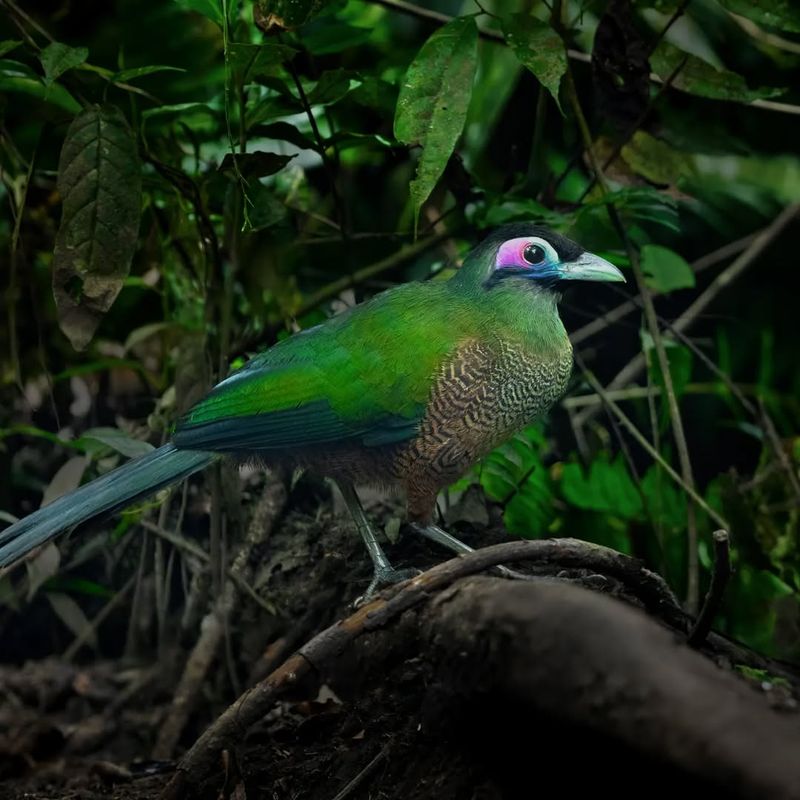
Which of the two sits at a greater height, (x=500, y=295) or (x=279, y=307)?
(x=500, y=295)

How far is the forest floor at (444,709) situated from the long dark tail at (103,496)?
1.53 ft

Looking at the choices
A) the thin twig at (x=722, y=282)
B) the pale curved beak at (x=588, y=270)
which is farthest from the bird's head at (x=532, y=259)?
the thin twig at (x=722, y=282)

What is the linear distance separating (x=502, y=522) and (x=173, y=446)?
3.10 ft

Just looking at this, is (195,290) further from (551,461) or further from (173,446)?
(551,461)

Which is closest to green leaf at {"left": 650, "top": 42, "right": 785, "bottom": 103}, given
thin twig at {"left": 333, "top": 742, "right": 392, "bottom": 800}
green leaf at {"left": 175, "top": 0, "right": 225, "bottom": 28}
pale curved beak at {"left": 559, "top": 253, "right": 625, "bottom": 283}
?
pale curved beak at {"left": 559, "top": 253, "right": 625, "bottom": 283}

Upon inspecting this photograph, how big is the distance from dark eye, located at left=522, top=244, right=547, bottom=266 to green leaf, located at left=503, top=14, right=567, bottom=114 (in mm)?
Result: 290

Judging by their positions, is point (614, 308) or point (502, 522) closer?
point (502, 522)

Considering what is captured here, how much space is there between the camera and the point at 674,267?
11.0 feet

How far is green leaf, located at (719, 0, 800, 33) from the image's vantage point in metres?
2.42

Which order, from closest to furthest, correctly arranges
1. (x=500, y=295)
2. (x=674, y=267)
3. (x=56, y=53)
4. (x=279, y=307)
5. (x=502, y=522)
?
1. (x=56, y=53)
2. (x=500, y=295)
3. (x=502, y=522)
4. (x=279, y=307)
5. (x=674, y=267)

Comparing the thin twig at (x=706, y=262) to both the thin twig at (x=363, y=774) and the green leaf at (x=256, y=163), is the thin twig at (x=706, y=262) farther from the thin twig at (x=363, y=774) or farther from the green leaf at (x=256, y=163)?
the thin twig at (x=363, y=774)

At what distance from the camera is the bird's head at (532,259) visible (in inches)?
90.9

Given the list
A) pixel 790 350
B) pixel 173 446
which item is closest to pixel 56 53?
pixel 173 446

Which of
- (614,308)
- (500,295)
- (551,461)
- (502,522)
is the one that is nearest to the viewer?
(500,295)
